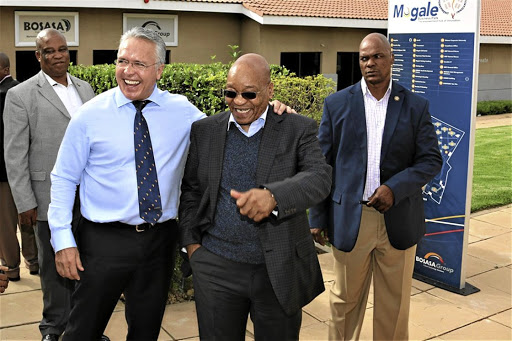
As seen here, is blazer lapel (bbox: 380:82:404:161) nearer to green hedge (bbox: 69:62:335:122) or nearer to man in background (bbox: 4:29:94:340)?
green hedge (bbox: 69:62:335:122)

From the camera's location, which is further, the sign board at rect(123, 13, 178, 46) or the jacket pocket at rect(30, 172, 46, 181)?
the sign board at rect(123, 13, 178, 46)

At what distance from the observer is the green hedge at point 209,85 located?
598cm

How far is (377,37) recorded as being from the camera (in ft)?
13.3

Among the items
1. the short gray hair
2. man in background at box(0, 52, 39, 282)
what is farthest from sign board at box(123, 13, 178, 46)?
the short gray hair

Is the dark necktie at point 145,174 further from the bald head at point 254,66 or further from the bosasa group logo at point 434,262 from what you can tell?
the bosasa group logo at point 434,262

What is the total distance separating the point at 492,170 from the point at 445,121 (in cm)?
694

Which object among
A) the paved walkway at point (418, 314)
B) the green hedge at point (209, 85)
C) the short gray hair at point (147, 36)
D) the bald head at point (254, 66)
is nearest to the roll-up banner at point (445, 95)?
the paved walkway at point (418, 314)

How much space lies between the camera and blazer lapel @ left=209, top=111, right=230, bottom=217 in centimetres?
321

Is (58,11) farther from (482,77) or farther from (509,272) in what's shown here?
(482,77)

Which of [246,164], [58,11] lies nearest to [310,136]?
[246,164]

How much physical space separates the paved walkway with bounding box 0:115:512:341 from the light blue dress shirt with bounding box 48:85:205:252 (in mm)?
1733

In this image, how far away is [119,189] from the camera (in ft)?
11.1

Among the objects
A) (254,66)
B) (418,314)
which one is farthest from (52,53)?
(418,314)

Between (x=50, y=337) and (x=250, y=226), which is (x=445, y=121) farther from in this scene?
(x=50, y=337)
